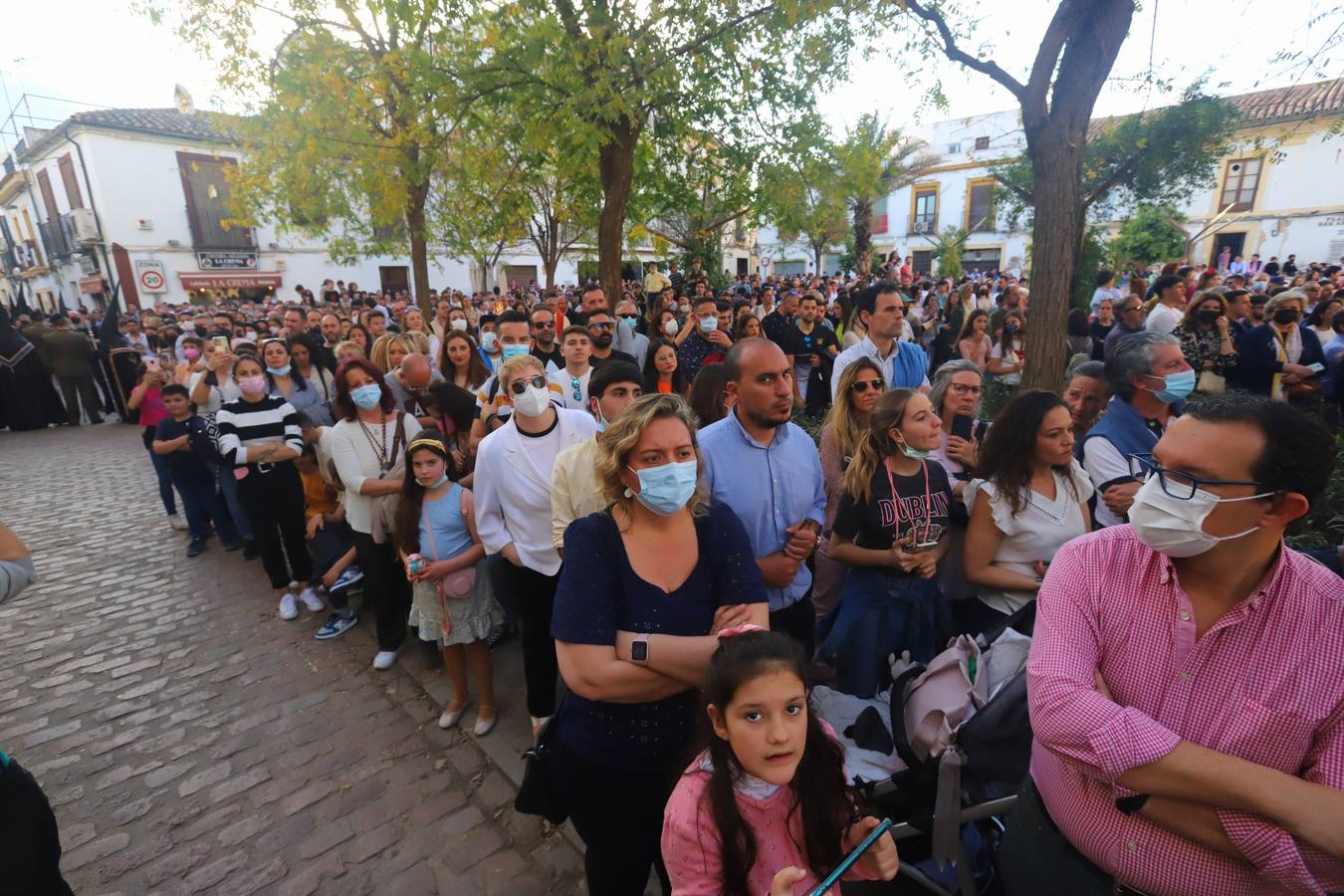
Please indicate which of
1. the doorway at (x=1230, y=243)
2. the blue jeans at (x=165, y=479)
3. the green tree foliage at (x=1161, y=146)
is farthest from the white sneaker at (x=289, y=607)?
the doorway at (x=1230, y=243)

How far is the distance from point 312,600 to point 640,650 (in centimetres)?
442

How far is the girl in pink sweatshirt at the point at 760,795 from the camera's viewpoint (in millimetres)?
1513

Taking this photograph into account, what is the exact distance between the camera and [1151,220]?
26031mm

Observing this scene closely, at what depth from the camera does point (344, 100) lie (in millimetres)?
8203

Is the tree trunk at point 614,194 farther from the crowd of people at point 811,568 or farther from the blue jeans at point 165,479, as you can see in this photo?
the blue jeans at point 165,479

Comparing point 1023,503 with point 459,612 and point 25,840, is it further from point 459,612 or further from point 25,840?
point 25,840

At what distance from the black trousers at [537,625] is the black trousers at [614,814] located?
131cm

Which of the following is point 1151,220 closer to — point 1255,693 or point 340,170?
point 340,170

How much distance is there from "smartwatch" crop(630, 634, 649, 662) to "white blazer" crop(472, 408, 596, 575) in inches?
58.0

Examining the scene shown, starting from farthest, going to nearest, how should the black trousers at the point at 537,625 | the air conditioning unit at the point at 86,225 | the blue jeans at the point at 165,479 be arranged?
the air conditioning unit at the point at 86,225, the blue jeans at the point at 165,479, the black trousers at the point at 537,625

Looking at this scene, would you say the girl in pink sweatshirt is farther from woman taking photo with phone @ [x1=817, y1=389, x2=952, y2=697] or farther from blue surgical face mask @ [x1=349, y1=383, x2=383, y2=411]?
blue surgical face mask @ [x1=349, y1=383, x2=383, y2=411]

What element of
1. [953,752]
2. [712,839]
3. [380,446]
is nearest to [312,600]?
[380,446]

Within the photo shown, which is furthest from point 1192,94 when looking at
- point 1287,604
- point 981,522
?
point 1287,604

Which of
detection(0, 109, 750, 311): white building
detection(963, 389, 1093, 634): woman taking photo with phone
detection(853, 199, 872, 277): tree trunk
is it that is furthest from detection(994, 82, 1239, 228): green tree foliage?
detection(0, 109, 750, 311): white building
